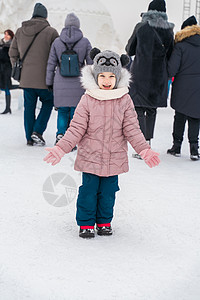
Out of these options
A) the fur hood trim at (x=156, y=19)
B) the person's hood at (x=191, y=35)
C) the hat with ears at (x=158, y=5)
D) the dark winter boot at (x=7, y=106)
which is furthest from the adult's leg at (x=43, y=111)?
the dark winter boot at (x=7, y=106)

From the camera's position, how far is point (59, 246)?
7.88ft

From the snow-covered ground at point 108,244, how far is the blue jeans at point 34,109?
1.01 metres

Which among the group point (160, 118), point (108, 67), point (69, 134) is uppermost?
point (108, 67)

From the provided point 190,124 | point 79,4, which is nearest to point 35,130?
point 190,124

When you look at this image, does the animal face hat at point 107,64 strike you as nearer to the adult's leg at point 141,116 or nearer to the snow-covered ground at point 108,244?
the snow-covered ground at point 108,244

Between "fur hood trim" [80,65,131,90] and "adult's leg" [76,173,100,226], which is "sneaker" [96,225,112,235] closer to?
"adult's leg" [76,173,100,226]

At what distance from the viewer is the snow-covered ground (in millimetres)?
1958

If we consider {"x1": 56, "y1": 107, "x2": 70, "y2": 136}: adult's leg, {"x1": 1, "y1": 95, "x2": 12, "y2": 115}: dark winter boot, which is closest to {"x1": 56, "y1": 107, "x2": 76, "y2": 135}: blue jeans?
{"x1": 56, "y1": 107, "x2": 70, "y2": 136}: adult's leg

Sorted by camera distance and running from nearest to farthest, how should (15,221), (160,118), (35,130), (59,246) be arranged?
(59,246) < (15,221) < (35,130) < (160,118)

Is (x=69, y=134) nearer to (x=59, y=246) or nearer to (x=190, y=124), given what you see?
(x=59, y=246)

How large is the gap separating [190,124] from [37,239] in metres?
2.66

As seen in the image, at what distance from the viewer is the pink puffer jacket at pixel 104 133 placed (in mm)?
2438

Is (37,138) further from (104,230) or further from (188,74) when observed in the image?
(104,230)

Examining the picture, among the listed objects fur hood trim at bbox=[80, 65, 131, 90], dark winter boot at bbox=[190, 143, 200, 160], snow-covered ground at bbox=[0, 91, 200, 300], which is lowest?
dark winter boot at bbox=[190, 143, 200, 160]
